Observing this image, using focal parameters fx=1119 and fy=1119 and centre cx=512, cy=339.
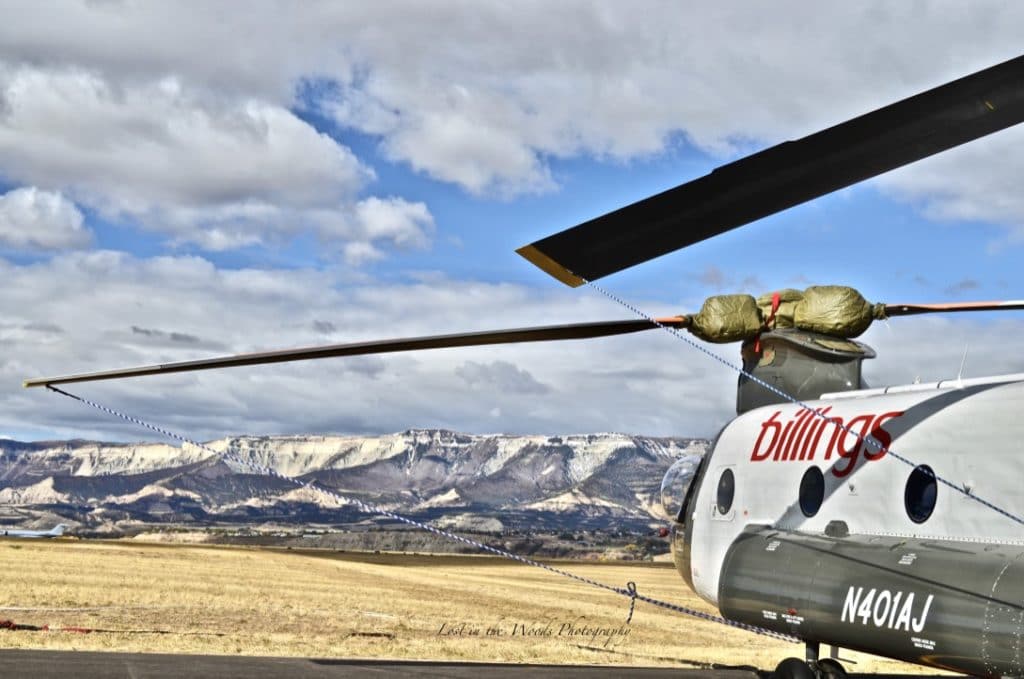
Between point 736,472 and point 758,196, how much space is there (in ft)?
24.6

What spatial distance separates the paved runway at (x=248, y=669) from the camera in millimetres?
16984

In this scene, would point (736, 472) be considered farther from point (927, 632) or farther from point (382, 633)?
Result: point (382, 633)

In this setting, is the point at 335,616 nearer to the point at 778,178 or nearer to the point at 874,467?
the point at 874,467

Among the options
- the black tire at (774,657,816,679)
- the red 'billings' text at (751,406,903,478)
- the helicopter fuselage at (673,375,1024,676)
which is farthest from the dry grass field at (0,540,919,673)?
the helicopter fuselage at (673,375,1024,676)

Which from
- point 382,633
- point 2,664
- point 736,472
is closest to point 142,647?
point 2,664

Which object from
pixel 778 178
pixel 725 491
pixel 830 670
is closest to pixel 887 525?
pixel 830 670

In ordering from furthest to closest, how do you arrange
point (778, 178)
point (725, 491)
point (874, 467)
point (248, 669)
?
point (248, 669), point (725, 491), point (874, 467), point (778, 178)

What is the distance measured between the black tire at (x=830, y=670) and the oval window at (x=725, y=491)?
2.66m

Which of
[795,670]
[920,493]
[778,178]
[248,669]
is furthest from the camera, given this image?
[248,669]

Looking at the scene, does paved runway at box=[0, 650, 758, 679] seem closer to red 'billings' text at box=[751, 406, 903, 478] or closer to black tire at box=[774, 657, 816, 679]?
black tire at box=[774, 657, 816, 679]

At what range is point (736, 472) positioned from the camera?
17.2 meters

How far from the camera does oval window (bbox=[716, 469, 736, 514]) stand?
1723cm

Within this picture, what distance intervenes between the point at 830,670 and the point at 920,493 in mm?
3471

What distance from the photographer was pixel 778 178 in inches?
408
